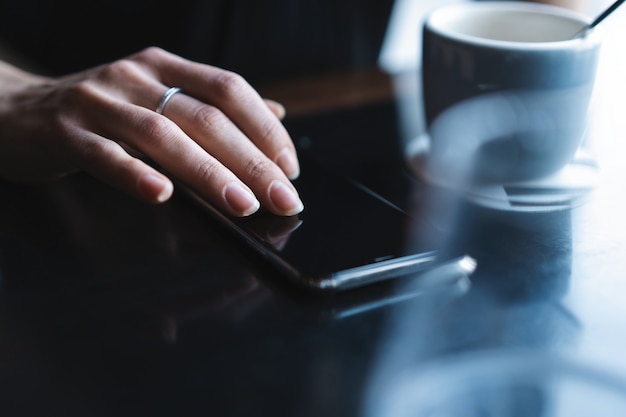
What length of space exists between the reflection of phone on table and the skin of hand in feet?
0.05

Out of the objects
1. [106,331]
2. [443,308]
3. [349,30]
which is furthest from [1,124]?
[349,30]

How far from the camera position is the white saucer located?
21.7 inches

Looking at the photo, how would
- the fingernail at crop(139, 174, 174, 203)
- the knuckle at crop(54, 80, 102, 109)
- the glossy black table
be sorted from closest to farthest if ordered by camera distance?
1. the glossy black table
2. the fingernail at crop(139, 174, 174, 203)
3. the knuckle at crop(54, 80, 102, 109)

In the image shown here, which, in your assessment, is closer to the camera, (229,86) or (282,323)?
(282,323)

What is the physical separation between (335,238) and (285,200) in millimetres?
52

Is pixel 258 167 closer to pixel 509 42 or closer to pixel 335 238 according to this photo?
pixel 335 238

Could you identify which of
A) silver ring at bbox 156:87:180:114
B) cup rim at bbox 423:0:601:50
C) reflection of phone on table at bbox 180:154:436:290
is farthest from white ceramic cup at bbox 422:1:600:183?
silver ring at bbox 156:87:180:114

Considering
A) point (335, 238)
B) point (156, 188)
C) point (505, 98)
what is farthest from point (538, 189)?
point (156, 188)

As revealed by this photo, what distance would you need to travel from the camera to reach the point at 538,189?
575mm

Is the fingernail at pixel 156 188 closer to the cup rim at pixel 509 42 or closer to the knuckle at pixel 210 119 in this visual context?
the knuckle at pixel 210 119

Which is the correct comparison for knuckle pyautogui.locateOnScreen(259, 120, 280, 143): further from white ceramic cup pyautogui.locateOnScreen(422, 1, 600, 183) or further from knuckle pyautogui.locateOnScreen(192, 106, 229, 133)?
white ceramic cup pyautogui.locateOnScreen(422, 1, 600, 183)

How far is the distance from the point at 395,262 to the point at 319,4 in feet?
2.19

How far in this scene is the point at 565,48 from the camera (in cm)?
53

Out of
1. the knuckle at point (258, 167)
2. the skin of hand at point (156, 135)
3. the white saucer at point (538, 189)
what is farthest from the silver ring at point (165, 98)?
the white saucer at point (538, 189)
